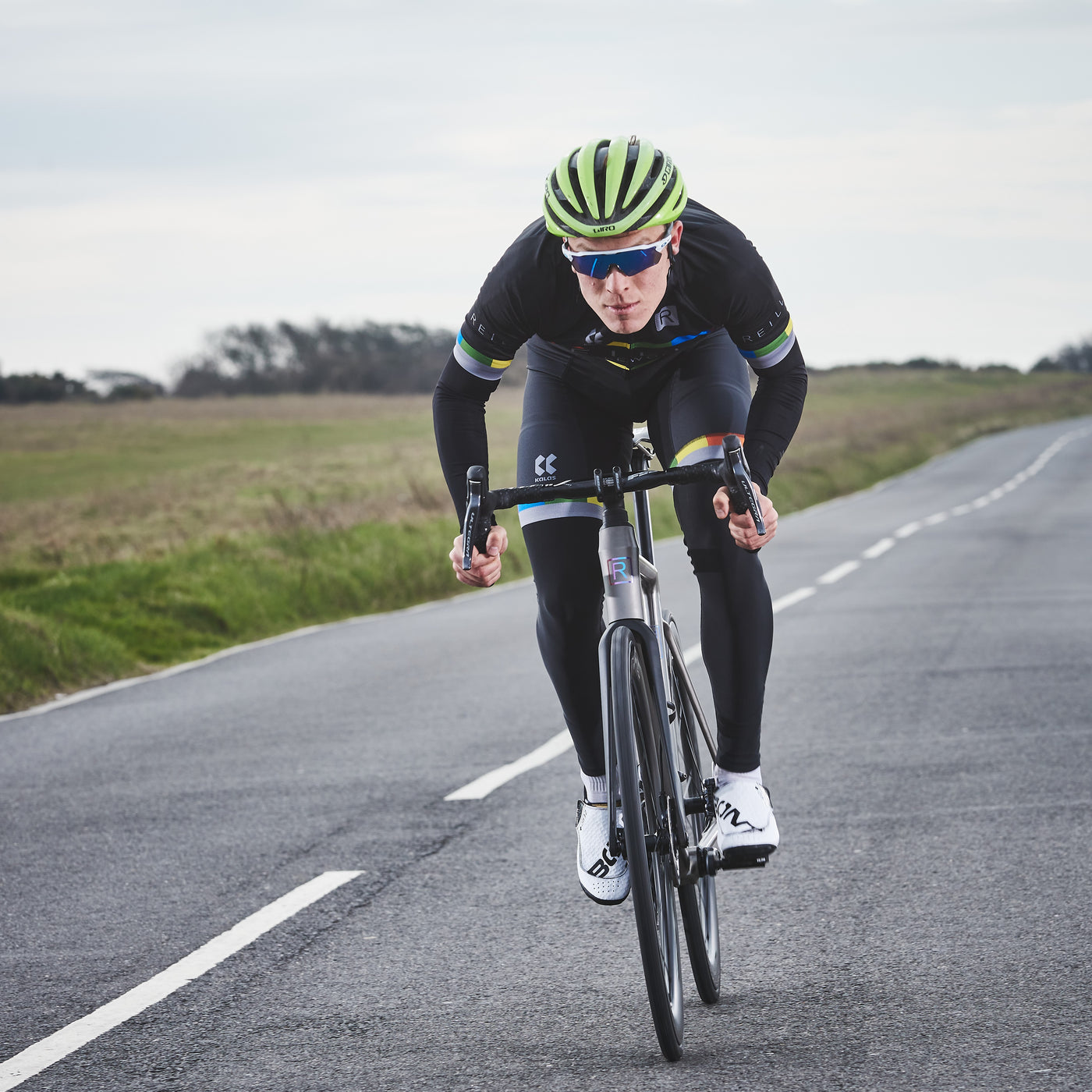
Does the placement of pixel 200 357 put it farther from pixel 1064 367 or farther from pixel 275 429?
pixel 1064 367

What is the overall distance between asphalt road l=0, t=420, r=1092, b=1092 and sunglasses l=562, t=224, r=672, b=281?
1793 mm

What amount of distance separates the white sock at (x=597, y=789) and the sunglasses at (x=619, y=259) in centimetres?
128

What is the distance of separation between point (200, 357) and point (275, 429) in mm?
33145

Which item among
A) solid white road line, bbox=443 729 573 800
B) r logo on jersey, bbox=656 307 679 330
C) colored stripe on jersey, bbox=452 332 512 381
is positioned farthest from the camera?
solid white road line, bbox=443 729 573 800

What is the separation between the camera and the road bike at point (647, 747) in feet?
10.8

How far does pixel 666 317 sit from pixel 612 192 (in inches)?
17.9

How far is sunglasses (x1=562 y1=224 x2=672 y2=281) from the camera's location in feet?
11.3

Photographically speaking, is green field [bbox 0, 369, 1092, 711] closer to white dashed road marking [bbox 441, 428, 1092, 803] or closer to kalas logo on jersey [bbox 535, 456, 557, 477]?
white dashed road marking [bbox 441, 428, 1092, 803]

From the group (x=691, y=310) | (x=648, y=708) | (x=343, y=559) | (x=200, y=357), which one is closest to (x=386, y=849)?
(x=648, y=708)

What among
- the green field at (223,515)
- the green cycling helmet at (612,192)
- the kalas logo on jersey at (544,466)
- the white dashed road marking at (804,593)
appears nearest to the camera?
the green cycling helmet at (612,192)

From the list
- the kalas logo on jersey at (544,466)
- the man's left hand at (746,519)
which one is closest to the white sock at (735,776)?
the man's left hand at (746,519)

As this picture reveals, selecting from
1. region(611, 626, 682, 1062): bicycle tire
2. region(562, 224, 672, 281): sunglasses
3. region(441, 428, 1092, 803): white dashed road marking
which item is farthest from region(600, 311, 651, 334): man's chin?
region(441, 428, 1092, 803): white dashed road marking

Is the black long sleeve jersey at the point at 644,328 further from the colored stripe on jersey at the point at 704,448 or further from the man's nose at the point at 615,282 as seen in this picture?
the man's nose at the point at 615,282

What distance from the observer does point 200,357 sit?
9031 cm
